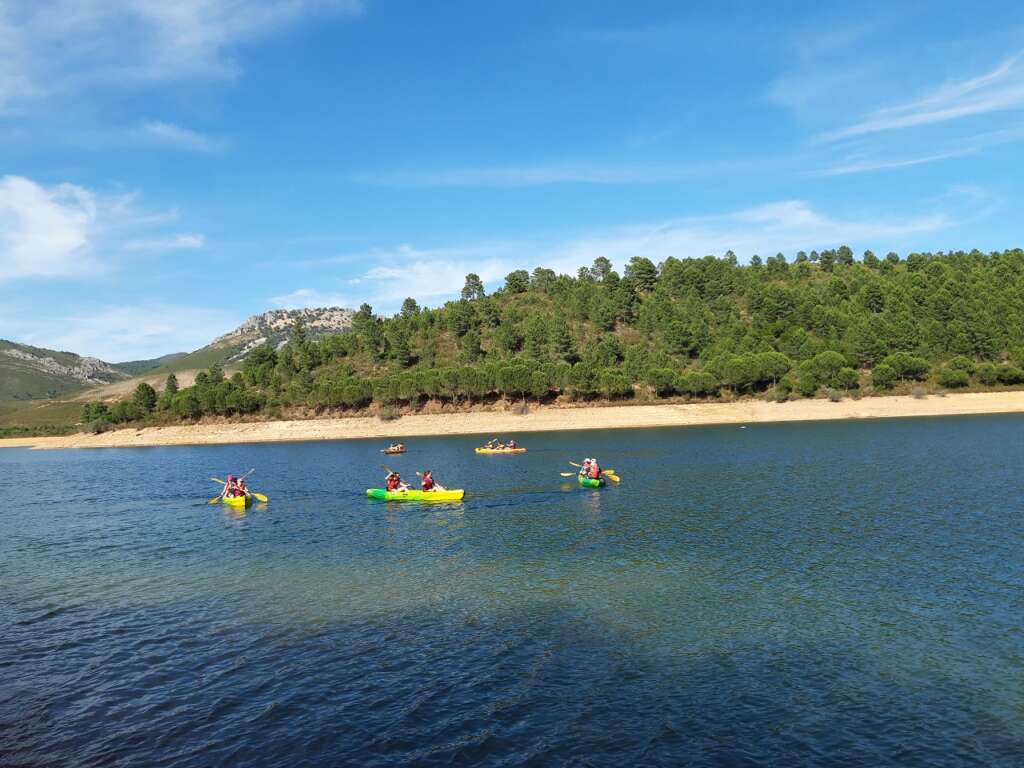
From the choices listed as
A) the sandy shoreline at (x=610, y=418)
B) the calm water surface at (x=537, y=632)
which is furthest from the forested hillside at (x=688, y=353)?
the calm water surface at (x=537, y=632)

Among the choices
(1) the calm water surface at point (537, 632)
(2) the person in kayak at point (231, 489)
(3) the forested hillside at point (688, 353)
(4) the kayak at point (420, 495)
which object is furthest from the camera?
(3) the forested hillside at point (688, 353)

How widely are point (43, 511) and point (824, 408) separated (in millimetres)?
120557

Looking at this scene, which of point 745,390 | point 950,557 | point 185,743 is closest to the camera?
point 185,743

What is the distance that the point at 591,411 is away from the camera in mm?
135625

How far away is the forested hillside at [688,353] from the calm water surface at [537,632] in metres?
91.6

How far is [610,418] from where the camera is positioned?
13225cm

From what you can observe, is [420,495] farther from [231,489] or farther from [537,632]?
[537,632]

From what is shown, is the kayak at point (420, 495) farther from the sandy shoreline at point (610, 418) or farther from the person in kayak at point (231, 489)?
the sandy shoreline at point (610, 418)

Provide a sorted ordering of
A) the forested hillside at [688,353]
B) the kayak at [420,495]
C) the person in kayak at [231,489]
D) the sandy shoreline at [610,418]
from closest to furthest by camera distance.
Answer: the kayak at [420,495]
the person in kayak at [231,489]
the sandy shoreline at [610,418]
the forested hillside at [688,353]

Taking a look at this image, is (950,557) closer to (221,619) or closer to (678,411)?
(221,619)

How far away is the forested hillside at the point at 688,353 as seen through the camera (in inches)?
5472

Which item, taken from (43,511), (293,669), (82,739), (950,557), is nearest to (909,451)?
(950,557)

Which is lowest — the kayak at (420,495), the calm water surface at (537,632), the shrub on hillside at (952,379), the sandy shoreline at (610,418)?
the calm water surface at (537,632)

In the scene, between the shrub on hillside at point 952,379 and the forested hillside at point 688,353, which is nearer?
the shrub on hillside at point 952,379
